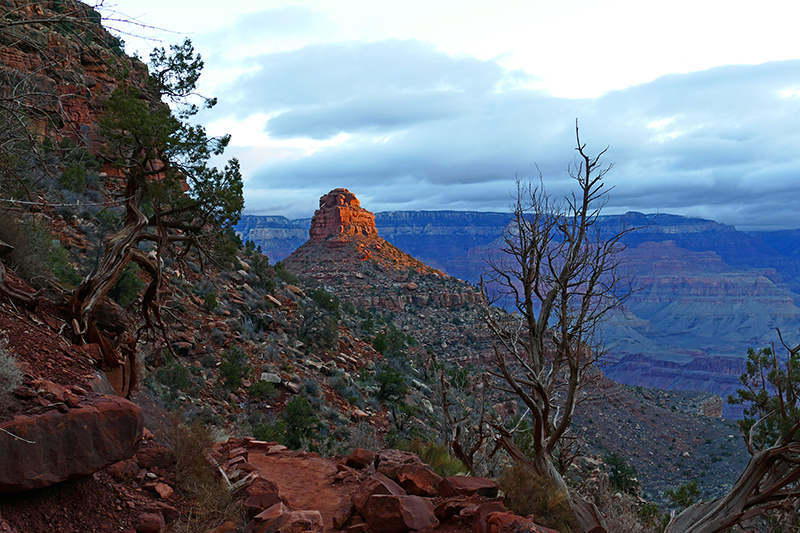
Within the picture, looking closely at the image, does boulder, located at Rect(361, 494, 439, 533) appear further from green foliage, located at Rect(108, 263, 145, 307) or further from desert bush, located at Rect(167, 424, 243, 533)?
green foliage, located at Rect(108, 263, 145, 307)

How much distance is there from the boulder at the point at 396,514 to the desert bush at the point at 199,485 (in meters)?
1.58

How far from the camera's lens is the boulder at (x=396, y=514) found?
5621mm

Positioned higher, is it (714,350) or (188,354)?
(188,354)

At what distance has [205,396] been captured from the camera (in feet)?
46.3

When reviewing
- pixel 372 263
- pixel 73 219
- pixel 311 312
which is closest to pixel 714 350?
pixel 372 263

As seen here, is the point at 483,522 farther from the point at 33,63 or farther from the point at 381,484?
the point at 33,63

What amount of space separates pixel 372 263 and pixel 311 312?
4239 cm

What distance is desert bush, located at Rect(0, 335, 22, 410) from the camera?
14.5 ft

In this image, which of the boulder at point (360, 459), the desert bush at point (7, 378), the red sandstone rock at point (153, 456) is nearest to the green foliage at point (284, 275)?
the boulder at point (360, 459)

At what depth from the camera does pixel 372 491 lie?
6.14m

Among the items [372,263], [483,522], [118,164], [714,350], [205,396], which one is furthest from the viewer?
[714,350]

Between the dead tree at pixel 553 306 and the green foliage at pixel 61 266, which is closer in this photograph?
the dead tree at pixel 553 306

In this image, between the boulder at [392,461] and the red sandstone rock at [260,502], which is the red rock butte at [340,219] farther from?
the red sandstone rock at [260,502]

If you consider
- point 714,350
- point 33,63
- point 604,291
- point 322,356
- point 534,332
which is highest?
point 33,63
